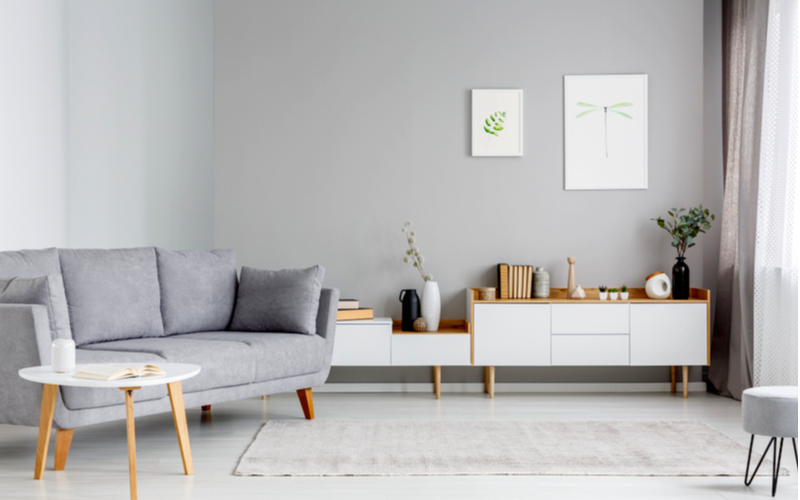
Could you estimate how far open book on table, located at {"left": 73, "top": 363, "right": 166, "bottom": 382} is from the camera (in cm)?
239

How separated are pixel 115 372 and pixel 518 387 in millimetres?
3099

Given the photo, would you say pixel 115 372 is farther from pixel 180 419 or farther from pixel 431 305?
pixel 431 305

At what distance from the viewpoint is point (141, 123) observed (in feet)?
14.2

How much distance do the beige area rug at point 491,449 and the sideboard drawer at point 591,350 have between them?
2.53 feet

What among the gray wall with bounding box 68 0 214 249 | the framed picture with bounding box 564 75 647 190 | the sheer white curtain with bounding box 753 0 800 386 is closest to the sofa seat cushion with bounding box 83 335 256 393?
the gray wall with bounding box 68 0 214 249

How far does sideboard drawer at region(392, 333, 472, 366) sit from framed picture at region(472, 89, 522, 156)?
1309 millimetres

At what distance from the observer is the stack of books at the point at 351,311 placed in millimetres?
4566

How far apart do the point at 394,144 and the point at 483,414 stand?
1.96 metres

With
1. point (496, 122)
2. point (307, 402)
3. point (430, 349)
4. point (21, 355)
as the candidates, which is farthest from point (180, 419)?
point (496, 122)

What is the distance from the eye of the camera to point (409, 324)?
15.4ft

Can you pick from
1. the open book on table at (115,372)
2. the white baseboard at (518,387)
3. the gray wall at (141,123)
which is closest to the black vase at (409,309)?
the white baseboard at (518,387)

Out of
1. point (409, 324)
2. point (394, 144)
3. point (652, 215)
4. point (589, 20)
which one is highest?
point (589, 20)

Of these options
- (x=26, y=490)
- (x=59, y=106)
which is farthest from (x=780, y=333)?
(x=59, y=106)

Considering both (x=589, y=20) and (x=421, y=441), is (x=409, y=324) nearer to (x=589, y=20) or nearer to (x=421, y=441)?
(x=421, y=441)
